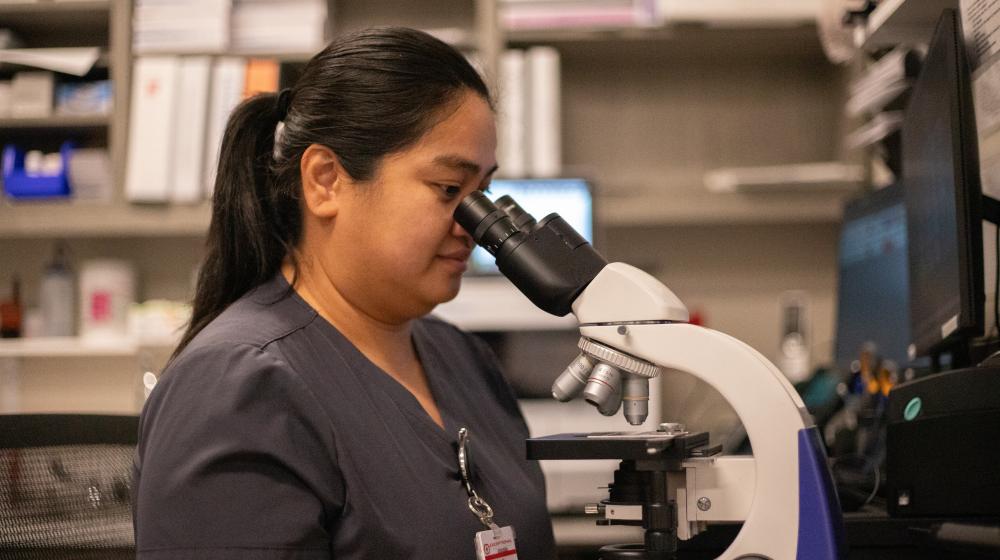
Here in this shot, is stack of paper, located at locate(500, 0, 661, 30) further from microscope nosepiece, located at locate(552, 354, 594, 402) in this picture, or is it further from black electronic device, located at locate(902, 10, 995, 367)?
microscope nosepiece, located at locate(552, 354, 594, 402)

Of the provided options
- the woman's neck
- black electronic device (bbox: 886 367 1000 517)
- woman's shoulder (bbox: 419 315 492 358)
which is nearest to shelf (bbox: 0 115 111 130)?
woman's shoulder (bbox: 419 315 492 358)

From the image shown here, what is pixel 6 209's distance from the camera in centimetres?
270

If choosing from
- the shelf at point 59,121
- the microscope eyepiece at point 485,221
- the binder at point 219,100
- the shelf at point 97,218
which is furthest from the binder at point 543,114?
the microscope eyepiece at point 485,221

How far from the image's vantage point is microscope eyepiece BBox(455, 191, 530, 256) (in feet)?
3.46

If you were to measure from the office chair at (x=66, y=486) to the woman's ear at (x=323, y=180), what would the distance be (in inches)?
14.6

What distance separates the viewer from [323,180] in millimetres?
1198

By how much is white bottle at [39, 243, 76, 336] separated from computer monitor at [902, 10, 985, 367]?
7.53 ft

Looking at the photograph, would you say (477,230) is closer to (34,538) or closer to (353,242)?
(353,242)

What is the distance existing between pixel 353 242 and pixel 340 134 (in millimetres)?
128

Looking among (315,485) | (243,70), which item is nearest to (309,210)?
(315,485)

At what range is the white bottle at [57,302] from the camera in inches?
111

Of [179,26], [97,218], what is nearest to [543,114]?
[179,26]

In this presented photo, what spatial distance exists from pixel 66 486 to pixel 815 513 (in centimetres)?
85

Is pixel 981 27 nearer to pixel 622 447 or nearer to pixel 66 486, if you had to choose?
pixel 622 447
